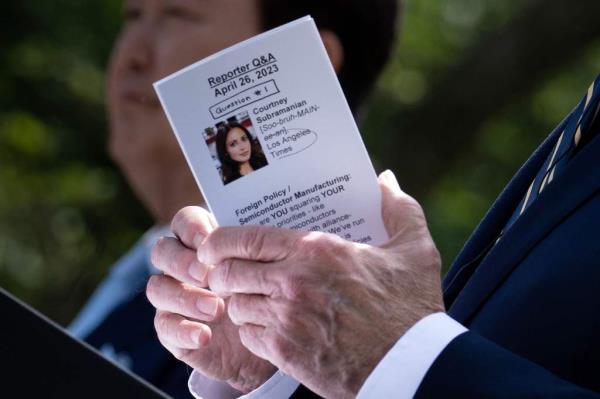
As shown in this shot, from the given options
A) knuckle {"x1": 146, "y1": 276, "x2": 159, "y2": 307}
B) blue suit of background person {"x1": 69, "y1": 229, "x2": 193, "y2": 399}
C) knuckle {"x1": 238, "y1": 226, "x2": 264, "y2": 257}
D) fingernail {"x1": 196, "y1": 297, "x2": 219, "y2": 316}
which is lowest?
blue suit of background person {"x1": 69, "y1": 229, "x2": 193, "y2": 399}

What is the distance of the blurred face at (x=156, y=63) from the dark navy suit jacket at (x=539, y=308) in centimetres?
151

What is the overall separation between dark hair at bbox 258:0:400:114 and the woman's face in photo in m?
1.36

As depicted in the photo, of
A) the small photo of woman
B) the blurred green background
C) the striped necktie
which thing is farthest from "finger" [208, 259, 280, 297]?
the blurred green background

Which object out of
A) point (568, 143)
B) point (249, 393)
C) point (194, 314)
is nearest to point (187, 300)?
point (194, 314)

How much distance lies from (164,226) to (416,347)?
228 cm

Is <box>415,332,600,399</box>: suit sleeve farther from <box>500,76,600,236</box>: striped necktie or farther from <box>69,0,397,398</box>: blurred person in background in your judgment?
<box>69,0,397,398</box>: blurred person in background

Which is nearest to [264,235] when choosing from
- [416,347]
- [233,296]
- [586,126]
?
[233,296]

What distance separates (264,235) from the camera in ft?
4.15

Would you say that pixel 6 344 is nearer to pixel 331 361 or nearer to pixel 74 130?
pixel 331 361

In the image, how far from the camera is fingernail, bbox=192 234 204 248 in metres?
1.42

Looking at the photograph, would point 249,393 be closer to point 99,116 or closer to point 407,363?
point 407,363

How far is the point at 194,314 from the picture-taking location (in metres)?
1.49

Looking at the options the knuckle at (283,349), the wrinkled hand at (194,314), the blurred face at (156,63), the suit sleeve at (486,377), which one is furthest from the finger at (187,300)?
the blurred face at (156,63)

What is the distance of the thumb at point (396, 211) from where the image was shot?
4.43 feet
